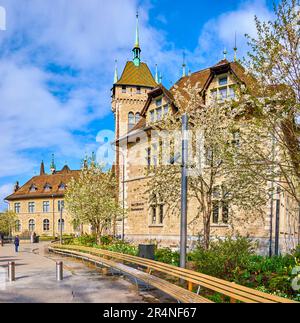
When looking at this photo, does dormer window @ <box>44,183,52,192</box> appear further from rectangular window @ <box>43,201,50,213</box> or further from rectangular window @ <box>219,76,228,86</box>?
rectangular window @ <box>219,76,228,86</box>

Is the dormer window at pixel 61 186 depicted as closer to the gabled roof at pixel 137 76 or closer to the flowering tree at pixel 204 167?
the gabled roof at pixel 137 76

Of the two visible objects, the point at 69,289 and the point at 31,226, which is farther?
the point at 31,226

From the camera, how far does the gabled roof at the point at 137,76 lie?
43.7m

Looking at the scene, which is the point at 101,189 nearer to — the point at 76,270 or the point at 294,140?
the point at 76,270

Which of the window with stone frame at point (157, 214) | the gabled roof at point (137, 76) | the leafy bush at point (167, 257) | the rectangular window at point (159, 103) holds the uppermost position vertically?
the gabled roof at point (137, 76)

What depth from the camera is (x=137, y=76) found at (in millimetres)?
44625

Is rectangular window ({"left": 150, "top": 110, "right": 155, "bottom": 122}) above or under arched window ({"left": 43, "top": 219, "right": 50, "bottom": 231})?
above

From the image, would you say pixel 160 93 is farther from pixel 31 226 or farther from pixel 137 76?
pixel 31 226

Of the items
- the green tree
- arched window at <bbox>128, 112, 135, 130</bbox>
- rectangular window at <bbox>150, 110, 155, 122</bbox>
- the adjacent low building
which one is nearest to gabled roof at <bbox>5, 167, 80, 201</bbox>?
the adjacent low building

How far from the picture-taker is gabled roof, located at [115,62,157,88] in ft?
143

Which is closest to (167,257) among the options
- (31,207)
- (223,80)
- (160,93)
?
(223,80)

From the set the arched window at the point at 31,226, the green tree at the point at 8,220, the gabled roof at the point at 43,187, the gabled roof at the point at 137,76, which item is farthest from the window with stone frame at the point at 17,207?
the gabled roof at the point at 137,76
